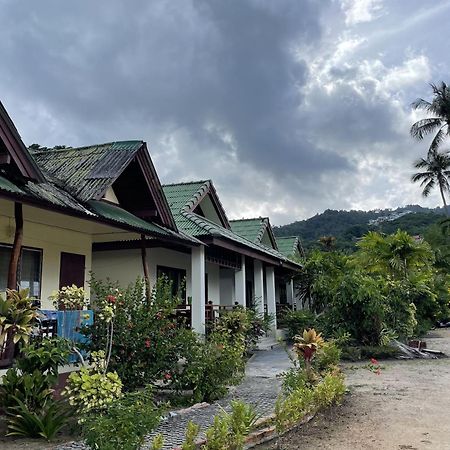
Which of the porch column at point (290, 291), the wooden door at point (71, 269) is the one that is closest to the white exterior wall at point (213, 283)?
the porch column at point (290, 291)

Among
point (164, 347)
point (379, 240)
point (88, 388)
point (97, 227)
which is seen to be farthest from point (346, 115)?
point (88, 388)

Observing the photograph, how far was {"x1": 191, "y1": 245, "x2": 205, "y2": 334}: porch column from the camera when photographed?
13602 millimetres

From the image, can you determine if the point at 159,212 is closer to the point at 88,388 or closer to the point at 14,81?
the point at 14,81

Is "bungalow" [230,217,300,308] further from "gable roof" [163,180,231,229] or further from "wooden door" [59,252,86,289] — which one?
"wooden door" [59,252,86,289]

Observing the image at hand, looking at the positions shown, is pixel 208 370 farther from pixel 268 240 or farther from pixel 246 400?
pixel 268 240

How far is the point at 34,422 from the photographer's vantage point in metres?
5.70

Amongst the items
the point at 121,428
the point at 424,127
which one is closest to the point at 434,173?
the point at 424,127

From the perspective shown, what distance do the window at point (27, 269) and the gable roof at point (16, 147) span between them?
2611 mm

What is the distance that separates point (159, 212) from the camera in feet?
40.3

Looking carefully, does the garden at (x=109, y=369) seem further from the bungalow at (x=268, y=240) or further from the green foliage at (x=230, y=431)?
the bungalow at (x=268, y=240)

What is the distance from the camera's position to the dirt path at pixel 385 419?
232 inches

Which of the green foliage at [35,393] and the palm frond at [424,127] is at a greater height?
the palm frond at [424,127]

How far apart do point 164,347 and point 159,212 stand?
5.33 metres

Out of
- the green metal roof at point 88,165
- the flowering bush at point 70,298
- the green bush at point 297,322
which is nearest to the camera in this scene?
the flowering bush at point 70,298
